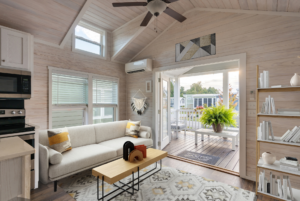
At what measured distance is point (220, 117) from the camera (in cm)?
441

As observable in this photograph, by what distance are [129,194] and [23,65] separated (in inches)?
95.7

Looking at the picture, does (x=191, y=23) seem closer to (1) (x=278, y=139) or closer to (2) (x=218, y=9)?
(2) (x=218, y=9)

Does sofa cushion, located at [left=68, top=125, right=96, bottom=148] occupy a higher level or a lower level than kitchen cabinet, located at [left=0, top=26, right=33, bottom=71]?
lower

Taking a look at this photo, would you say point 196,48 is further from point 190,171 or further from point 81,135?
point 81,135

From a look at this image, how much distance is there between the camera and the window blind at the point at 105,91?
12.9 feet

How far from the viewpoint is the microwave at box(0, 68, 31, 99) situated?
220 centimetres

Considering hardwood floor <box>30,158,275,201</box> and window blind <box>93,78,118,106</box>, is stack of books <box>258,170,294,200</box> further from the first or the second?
window blind <box>93,78,118,106</box>

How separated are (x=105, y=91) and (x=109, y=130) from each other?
1.08m

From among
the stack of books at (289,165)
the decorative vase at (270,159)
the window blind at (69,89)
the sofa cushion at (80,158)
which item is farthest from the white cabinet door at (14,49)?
the stack of books at (289,165)

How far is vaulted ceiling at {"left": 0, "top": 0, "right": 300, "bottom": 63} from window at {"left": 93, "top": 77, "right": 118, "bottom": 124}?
2.24 ft

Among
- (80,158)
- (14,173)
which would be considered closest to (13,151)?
(14,173)

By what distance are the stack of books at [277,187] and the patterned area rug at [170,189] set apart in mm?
209

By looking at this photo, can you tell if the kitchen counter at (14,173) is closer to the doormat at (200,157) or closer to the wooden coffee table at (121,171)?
the wooden coffee table at (121,171)

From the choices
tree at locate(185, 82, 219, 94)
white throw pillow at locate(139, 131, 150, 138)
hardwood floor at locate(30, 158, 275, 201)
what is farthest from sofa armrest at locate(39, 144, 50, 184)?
tree at locate(185, 82, 219, 94)
